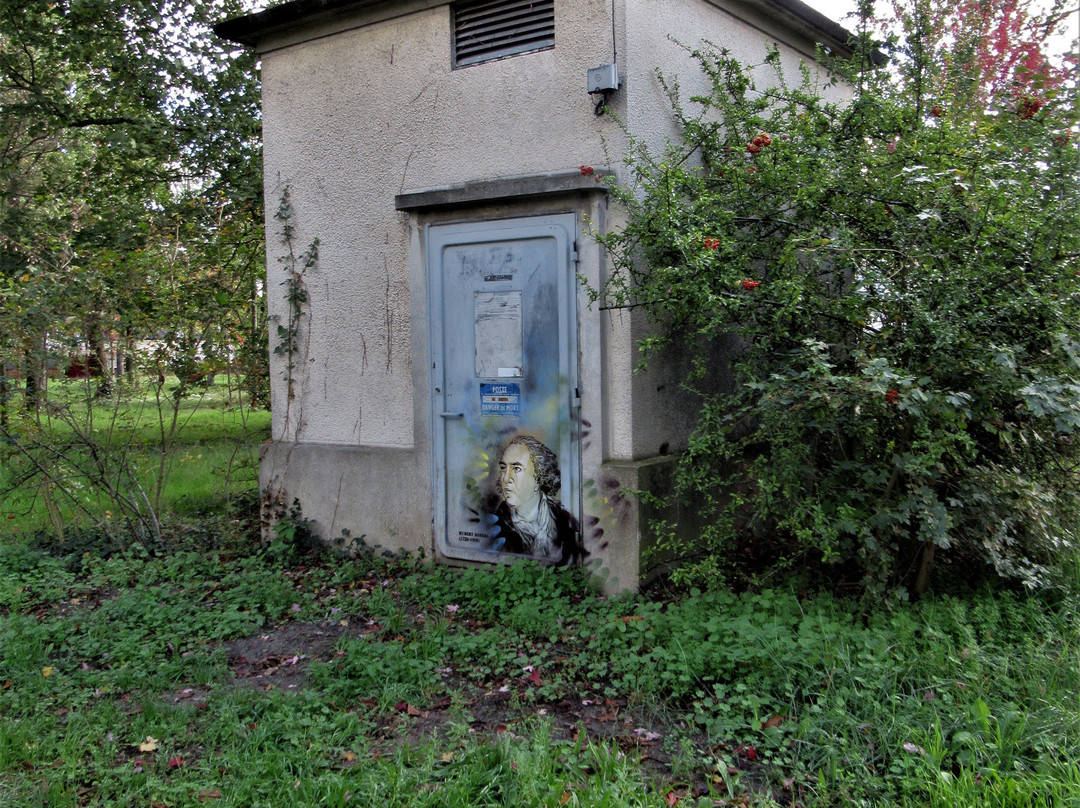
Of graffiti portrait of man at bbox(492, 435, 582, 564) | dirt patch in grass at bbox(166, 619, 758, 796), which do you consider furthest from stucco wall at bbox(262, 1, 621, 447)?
dirt patch in grass at bbox(166, 619, 758, 796)

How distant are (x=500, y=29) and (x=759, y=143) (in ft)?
6.93

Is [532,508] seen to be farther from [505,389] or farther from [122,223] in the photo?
[122,223]

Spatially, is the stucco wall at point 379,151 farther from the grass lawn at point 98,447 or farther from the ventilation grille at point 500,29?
the grass lawn at point 98,447

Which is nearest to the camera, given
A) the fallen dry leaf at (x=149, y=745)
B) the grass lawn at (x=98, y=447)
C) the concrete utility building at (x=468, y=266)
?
the fallen dry leaf at (x=149, y=745)

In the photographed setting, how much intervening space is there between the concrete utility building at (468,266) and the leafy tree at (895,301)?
51 centimetres

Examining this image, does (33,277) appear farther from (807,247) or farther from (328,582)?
(807,247)

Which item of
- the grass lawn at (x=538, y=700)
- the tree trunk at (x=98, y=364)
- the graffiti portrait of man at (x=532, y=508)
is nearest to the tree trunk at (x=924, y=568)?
the grass lawn at (x=538, y=700)

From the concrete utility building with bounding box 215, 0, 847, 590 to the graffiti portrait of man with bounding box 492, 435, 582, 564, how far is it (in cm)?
1

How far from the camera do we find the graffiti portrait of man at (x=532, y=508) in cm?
586

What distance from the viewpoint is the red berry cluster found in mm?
5121

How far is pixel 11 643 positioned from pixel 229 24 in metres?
4.85

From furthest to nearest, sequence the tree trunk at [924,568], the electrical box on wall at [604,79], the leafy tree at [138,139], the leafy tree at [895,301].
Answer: the leafy tree at [138,139]
the electrical box on wall at [604,79]
the tree trunk at [924,568]
the leafy tree at [895,301]

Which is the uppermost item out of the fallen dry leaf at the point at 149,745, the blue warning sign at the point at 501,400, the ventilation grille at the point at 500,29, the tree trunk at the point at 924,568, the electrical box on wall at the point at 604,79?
the ventilation grille at the point at 500,29

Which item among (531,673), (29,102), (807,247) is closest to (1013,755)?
(531,673)
